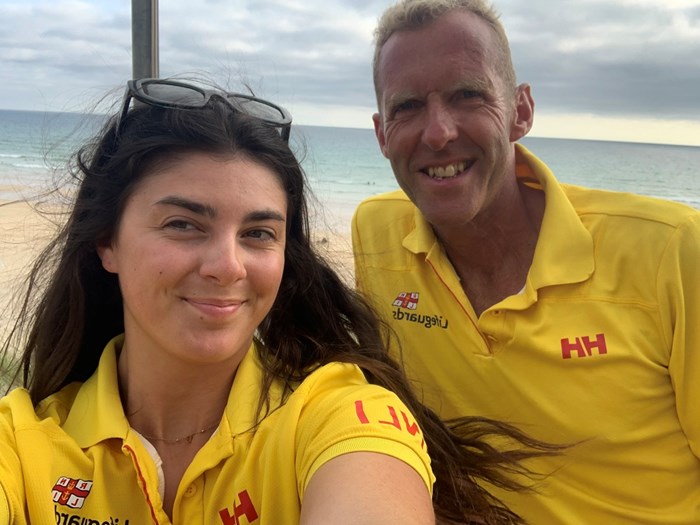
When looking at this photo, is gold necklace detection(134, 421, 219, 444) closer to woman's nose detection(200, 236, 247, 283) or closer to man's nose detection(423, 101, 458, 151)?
woman's nose detection(200, 236, 247, 283)

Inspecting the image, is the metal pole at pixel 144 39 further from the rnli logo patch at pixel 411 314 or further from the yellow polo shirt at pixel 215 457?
the yellow polo shirt at pixel 215 457

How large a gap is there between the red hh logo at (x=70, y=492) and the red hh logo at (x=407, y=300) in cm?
136

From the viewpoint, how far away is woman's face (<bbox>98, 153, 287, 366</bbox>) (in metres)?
1.66

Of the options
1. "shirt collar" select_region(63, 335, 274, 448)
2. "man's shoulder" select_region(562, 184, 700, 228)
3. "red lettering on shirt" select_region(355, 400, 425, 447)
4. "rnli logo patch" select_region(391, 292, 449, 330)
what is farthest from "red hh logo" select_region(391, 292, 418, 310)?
"red lettering on shirt" select_region(355, 400, 425, 447)

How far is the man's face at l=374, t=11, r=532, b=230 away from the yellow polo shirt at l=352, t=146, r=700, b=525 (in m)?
0.33

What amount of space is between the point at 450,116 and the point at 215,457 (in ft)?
4.98

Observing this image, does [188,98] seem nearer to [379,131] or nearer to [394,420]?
[394,420]

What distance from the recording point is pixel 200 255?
166 centimetres

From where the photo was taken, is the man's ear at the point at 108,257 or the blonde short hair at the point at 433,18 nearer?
the man's ear at the point at 108,257

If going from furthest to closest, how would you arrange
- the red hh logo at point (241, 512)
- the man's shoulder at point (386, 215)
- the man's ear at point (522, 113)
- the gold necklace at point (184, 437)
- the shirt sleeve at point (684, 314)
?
the man's shoulder at point (386, 215), the man's ear at point (522, 113), the shirt sleeve at point (684, 314), the gold necklace at point (184, 437), the red hh logo at point (241, 512)

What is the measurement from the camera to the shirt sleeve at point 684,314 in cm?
214

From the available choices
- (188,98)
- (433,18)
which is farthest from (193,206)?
(433,18)

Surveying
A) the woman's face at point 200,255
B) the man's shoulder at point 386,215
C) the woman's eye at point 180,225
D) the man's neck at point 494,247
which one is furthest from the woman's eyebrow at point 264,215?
the man's shoulder at point 386,215

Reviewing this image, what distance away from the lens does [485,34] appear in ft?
8.36
